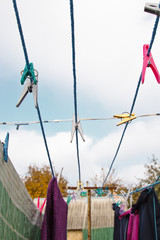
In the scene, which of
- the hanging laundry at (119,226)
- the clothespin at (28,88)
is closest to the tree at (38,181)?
the hanging laundry at (119,226)

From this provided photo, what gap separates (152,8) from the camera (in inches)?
36.7

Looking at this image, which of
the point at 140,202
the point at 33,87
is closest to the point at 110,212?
the point at 140,202

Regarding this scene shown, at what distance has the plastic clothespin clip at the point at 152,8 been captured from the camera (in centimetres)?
93

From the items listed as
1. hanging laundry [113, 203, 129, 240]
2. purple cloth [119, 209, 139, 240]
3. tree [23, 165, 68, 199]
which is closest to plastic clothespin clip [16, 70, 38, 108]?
purple cloth [119, 209, 139, 240]

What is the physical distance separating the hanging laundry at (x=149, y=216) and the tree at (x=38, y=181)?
37.4ft

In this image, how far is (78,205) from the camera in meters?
5.95

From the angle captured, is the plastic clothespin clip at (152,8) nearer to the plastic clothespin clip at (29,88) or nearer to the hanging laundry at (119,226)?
the plastic clothespin clip at (29,88)

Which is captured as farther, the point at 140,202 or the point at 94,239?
the point at 94,239

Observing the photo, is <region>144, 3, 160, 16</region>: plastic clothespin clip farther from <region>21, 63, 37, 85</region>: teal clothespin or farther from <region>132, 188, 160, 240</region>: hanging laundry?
<region>132, 188, 160, 240</region>: hanging laundry

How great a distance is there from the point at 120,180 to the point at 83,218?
8.74m

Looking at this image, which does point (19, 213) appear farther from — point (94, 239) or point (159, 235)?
point (94, 239)

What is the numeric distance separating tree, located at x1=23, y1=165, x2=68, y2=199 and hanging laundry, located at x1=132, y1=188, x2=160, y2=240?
11.4 m

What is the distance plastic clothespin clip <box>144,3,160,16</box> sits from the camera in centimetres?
93

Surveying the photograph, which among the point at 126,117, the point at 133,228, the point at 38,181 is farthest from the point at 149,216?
the point at 38,181
